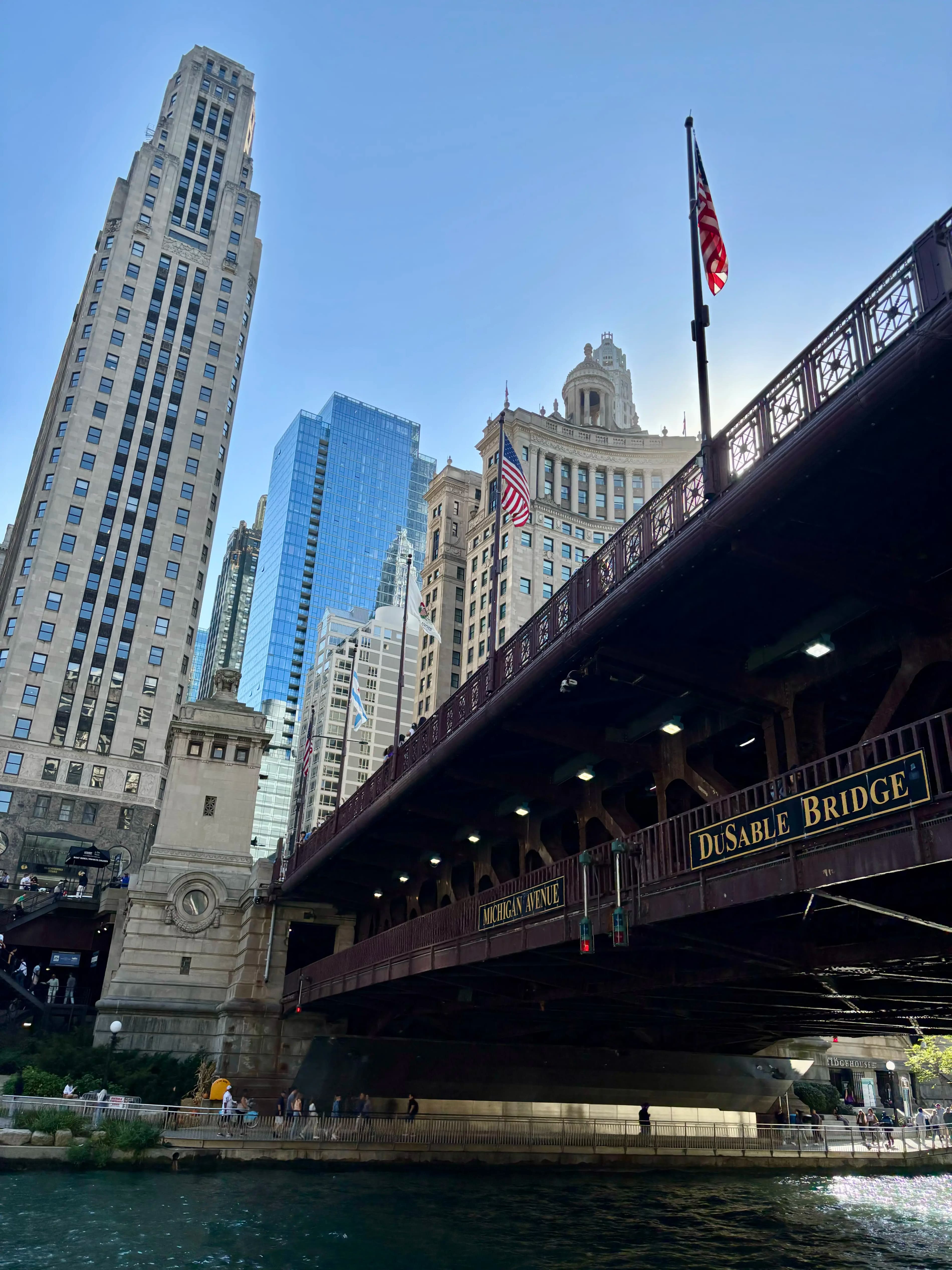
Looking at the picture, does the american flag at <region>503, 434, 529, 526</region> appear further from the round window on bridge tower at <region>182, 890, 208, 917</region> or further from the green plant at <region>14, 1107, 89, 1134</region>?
the round window on bridge tower at <region>182, 890, 208, 917</region>

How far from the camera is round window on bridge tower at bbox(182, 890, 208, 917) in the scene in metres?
52.3

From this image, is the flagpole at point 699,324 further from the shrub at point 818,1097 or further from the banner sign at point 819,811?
the shrub at point 818,1097

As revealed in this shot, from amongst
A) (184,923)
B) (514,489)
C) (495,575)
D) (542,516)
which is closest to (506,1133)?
(184,923)

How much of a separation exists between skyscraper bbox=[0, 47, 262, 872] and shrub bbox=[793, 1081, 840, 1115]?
54420 mm

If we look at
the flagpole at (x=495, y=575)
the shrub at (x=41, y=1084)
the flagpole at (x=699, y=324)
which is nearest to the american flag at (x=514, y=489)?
the flagpole at (x=495, y=575)

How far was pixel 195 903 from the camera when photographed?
5275 centimetres

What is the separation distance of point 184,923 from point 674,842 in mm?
41467

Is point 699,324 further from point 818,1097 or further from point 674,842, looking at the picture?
point 818,1097

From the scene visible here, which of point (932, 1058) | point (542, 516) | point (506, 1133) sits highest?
point (542, 516)

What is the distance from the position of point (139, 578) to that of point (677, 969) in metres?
82.9

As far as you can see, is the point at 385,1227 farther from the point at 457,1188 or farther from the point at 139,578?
the point at 139,578

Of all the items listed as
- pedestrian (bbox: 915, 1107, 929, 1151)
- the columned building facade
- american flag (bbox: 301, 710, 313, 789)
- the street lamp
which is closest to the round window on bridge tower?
the street lamp

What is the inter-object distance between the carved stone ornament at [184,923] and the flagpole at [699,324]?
43.2m


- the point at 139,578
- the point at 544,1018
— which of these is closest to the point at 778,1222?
the point at 544,1018
